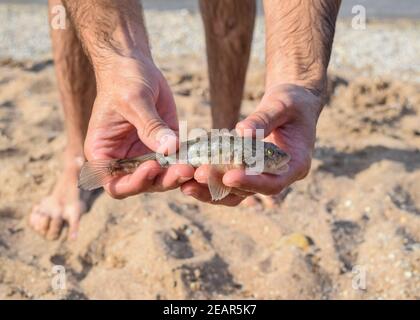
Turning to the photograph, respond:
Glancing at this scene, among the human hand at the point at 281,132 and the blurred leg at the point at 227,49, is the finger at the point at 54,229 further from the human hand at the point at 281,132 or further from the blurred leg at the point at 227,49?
the human hand at the point at 281,132

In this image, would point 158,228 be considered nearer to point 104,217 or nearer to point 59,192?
point 104,217

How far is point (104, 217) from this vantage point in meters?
3.65

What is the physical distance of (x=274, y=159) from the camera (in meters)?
2.27

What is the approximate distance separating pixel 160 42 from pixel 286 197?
4.22 metres

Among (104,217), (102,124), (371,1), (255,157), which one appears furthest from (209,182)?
(371,1)

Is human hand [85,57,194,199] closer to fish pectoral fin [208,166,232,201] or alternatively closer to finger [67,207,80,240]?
fish pectoral fin [208,166,232,201]

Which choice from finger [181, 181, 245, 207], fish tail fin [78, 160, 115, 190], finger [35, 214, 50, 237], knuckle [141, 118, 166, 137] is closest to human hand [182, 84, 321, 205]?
finger [181, 181, 245, 207]

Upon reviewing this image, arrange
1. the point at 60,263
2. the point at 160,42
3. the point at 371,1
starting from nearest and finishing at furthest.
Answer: the point at 60,263
the point at 160,42
the point at 371,1

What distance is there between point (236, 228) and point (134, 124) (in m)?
1.28

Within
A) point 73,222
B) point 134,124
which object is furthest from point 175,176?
point 73,222

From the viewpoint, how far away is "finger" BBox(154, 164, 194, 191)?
2332 mm

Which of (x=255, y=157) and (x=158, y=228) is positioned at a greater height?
(x=255, y=157)

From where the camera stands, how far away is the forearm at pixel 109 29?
9.27 ft

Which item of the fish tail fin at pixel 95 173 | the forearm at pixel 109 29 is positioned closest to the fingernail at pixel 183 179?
the fish tail fin at pixel 95 173
